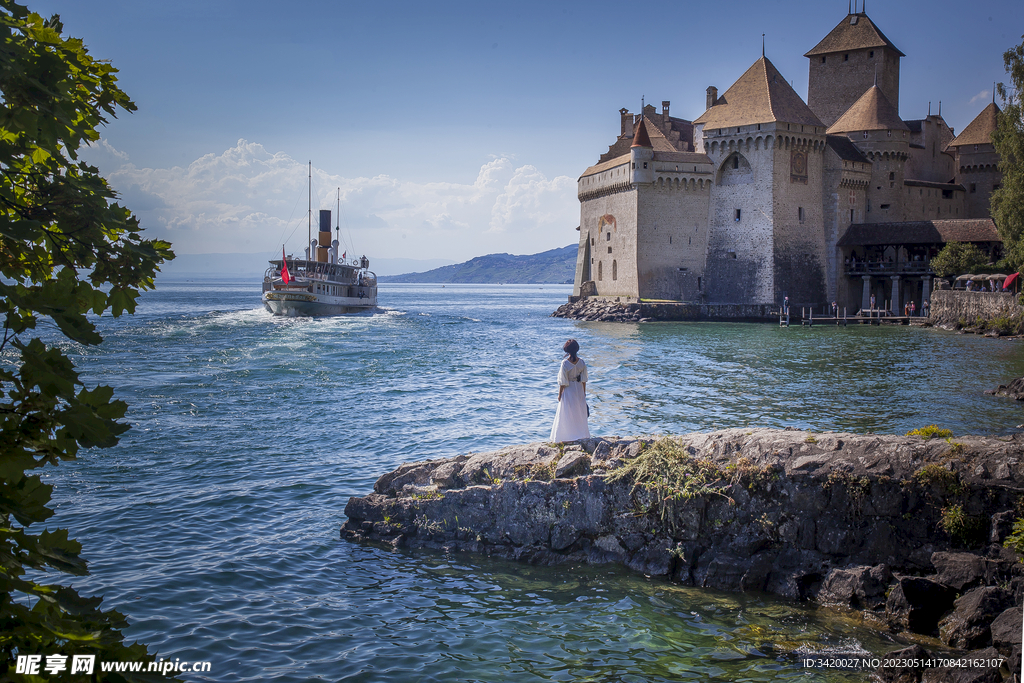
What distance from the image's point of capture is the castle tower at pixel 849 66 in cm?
5484

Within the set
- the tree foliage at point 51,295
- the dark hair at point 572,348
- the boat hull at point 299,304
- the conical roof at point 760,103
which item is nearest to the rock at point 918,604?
the dark hair at point 572,348

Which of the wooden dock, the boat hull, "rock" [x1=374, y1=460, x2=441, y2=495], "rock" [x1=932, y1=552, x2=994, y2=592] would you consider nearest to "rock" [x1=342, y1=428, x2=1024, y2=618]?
"rock" [x1=932, y1=552, x2=994, y2=592]

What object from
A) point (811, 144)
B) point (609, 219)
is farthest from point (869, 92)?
point (609, 219)

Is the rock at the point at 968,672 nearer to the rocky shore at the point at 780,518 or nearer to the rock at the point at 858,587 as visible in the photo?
the rocky shore at the point at 780,518

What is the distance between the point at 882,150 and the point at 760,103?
37.6 ft

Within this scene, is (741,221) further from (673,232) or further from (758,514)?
(758,514)

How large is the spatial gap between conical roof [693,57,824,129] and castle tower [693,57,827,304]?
0.26 feet

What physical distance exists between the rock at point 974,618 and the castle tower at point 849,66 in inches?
2277

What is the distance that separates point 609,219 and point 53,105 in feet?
174

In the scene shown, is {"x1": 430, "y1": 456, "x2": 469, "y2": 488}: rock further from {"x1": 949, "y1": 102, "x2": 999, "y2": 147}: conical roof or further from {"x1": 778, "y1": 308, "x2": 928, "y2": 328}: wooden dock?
{"x1": 949, "y1": 102, "x2": 999, "y2": 147}: conical roof

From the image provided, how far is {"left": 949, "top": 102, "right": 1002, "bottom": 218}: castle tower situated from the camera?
5362 cm

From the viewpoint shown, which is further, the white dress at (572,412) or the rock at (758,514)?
the white dress at (572,412)

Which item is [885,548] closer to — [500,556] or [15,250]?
[500,556]

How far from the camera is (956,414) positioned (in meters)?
15.2
